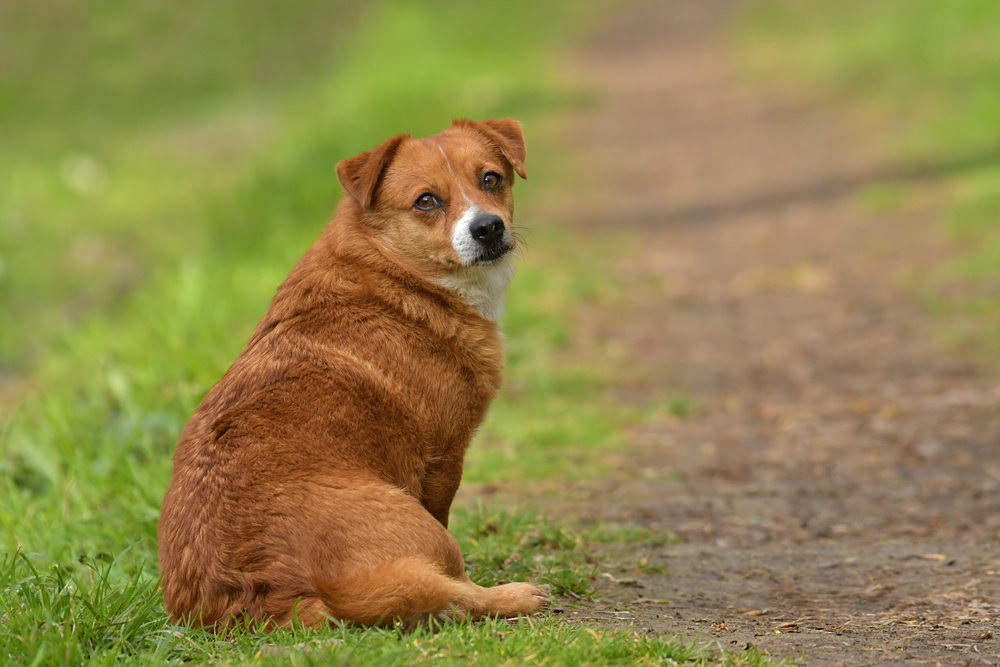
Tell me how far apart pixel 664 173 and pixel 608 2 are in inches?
633

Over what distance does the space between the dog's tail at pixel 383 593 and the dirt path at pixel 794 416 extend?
0.66 metres

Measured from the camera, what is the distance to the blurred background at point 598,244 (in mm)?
5605

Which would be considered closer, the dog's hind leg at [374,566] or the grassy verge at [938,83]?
the dog's hind leg at [374,566]

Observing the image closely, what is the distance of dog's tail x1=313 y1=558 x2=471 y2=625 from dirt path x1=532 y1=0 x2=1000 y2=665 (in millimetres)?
664

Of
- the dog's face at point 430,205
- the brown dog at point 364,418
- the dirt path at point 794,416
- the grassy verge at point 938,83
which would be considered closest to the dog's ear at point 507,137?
the brown dog at point 364,418

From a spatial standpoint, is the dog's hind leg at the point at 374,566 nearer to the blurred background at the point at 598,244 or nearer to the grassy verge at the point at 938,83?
the blurred background at the point at 598,244

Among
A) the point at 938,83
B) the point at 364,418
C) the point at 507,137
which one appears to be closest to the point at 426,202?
the point at 507,137

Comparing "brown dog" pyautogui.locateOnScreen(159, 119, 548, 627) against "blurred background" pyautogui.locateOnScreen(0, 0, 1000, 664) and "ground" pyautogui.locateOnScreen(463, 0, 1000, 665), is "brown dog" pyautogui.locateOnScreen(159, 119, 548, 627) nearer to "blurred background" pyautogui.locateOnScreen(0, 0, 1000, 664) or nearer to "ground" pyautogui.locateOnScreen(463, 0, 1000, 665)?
"ground" pyautogui.locateOnScreen(463, 0, 1000, 665)

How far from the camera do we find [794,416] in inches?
254

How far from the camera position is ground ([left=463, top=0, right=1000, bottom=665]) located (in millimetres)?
3898

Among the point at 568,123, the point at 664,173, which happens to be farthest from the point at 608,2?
the point at 664,173

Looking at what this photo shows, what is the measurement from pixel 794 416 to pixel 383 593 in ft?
12.8

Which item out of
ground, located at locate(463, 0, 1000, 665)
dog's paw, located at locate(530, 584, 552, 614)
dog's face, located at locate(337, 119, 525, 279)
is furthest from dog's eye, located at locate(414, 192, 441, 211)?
ground, located at locate(463, 0, 1000, 665)

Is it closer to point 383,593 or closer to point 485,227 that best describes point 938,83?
point 485,227
